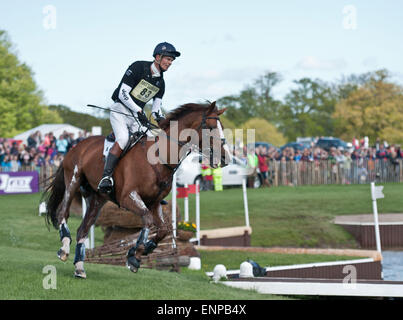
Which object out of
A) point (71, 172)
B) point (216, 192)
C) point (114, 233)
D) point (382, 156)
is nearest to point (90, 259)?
point (114, 233)

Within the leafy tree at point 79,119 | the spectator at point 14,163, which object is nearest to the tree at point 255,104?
the leafy tree at point 79,119

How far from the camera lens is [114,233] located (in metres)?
14.7

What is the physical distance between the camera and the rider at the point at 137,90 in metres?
8.71

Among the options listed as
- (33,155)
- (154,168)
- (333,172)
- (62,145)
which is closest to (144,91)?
(154,168)

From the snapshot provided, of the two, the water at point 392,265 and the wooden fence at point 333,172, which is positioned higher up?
the wooden fence at point 333,172

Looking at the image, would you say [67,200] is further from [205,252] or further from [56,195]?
[205,252]

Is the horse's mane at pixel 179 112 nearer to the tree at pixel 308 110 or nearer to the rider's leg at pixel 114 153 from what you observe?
the rider's leg at pixel 114 153

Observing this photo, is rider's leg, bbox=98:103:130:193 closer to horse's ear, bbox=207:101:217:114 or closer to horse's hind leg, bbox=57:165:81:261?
horse's hind leg, bbox=57:165:81:261

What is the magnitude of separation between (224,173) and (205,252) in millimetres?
16236

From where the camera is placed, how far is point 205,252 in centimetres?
1656

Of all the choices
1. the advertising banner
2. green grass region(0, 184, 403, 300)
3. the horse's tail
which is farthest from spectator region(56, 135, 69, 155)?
the horse's tail

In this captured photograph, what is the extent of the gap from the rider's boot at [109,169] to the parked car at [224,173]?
2018cm

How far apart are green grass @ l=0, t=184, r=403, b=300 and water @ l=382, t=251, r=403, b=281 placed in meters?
1.58
